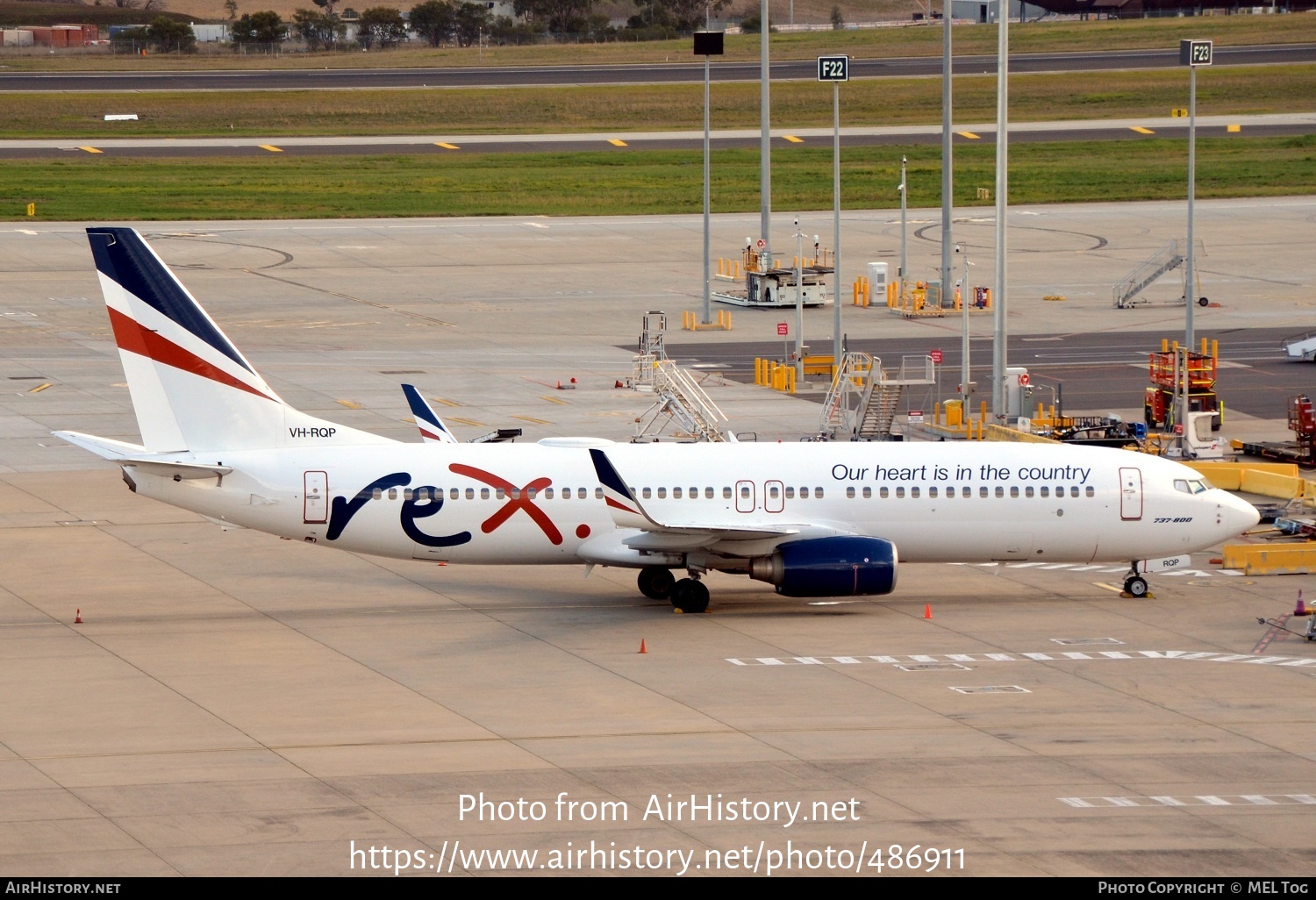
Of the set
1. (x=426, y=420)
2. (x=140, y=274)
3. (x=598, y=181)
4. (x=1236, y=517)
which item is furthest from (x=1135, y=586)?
(x=598, y=181)

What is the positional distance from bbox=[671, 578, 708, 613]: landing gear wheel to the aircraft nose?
38.6 feet

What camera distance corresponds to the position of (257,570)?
43688 mm

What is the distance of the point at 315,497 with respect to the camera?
38.8 m

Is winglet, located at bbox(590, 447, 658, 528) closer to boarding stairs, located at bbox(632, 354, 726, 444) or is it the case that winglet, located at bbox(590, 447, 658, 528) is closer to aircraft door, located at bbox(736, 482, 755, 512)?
aircraft door, located at bbox(736, 482, 755, 512)

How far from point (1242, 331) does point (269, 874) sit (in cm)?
6408

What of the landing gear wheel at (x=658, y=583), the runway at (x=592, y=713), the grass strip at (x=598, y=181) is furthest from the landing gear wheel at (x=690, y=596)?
the grass strip at (x=598, y=181)

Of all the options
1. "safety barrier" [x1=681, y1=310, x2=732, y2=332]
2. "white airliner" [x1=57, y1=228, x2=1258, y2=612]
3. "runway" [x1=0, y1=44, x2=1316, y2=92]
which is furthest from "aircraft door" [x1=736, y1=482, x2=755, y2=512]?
"runway" [x1=0, y1=44, x2=1316, y2=92]

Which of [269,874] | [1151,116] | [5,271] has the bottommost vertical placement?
[269,874]

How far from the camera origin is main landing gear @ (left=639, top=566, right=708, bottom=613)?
129 ft

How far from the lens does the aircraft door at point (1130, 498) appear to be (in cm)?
4028

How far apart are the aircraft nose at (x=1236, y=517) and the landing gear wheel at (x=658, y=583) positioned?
12387 millimetres

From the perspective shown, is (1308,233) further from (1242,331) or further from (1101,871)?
(1101,871)

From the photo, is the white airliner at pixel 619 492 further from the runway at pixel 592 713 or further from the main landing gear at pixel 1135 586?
the runway at pixel 592 713

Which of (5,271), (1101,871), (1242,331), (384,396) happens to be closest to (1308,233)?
(1242,331)
